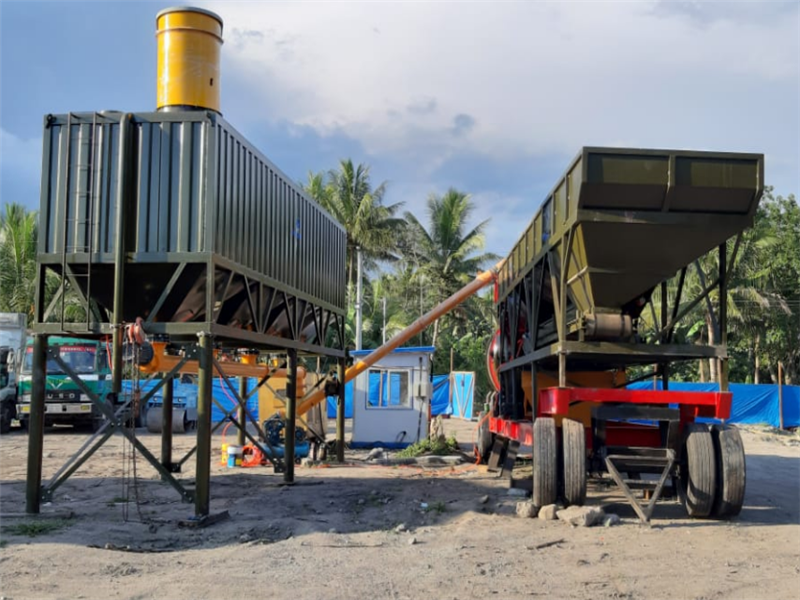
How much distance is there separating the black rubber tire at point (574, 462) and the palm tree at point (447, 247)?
29.6 metres

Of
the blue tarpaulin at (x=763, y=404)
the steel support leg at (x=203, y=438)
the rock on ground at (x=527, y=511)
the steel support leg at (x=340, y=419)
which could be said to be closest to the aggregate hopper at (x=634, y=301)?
the rock on ground at (x=527, y=511)

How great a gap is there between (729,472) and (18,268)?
101 feet

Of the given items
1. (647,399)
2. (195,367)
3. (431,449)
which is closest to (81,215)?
(195,367)

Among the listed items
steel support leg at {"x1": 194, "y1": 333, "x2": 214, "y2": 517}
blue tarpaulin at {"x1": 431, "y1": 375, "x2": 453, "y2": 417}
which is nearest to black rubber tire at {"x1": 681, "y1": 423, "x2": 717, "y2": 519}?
steel support leg at {"x1": 194, "y1": 333, "x2": 214, "y2": 517}

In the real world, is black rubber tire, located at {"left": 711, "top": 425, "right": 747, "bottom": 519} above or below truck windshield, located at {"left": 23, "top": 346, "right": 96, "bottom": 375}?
below

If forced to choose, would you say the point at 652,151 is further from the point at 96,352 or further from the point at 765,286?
the point at 765,286

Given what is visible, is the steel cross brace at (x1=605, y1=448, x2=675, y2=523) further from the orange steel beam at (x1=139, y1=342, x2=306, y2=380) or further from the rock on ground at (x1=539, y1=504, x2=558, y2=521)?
the orange steel beam at (x1=139, y1=342, x2=306, y2=380)

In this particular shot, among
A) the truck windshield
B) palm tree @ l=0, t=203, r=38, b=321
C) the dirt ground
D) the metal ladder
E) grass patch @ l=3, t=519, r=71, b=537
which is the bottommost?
the dirt ground

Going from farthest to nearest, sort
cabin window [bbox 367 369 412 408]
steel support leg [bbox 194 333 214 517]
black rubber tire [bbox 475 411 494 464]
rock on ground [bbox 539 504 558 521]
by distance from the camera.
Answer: cabin window [bbox 367 369 412 408], black rubber tire [bbox 475 411 494 464], rock on ground [bbox 539 504 558 521], steel support leg [bbox 194 333 214 517]

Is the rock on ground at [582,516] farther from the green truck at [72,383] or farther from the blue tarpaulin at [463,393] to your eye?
the blue tarpaulin at [463,393]

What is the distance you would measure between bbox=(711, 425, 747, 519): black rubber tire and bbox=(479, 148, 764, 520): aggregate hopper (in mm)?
13

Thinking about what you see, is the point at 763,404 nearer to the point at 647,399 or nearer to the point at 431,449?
the point at 431,449

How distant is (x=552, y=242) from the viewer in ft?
33.7

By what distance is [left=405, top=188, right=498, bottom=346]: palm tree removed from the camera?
3947 cm
